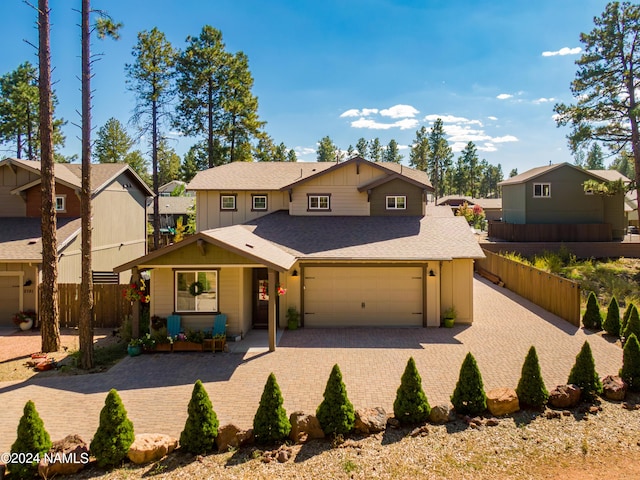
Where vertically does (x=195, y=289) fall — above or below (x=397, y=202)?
below

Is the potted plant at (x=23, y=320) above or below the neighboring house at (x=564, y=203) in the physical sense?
below

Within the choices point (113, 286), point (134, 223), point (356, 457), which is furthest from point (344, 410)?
point (134, 223)

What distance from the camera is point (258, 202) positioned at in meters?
21.4

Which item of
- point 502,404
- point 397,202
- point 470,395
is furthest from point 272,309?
point 397,202

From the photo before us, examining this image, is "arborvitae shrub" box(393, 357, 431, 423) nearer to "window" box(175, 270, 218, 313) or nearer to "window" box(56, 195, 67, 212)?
"window" box(175, 270, 218, 313)

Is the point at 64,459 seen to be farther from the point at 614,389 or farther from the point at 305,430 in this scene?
the point at 614,389

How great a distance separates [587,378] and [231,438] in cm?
715

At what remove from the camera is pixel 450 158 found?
75062 mm

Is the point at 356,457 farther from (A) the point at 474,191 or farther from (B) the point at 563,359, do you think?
Result: (A) the point at 474,191

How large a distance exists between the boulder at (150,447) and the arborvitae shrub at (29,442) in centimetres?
127

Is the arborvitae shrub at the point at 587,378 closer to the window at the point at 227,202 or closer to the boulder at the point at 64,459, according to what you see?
the boulder at the point at 64,459

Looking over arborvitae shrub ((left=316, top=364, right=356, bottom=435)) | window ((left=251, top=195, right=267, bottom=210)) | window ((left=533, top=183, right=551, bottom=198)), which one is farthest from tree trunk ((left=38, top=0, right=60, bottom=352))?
window ((left=533, top=183, right=551, bottom=198))

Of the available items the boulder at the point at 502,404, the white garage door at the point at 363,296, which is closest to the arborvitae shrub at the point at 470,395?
the boulder at the point at 502,404

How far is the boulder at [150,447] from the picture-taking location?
6.79 m
